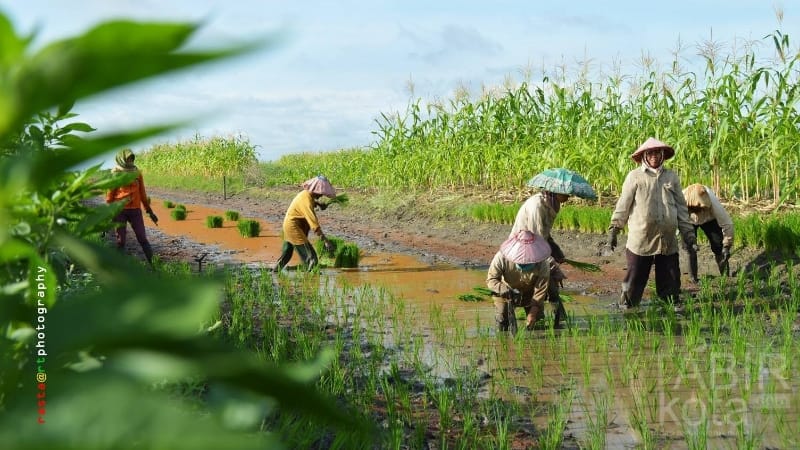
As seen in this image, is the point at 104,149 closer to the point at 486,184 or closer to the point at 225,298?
the point at 225,298

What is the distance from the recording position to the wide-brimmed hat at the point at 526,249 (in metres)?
5.68

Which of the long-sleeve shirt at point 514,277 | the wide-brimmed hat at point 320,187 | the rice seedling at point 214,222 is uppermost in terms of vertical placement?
the wide-brimmed hat at point 320,187

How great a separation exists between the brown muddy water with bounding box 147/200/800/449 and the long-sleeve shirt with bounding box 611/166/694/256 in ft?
2.27

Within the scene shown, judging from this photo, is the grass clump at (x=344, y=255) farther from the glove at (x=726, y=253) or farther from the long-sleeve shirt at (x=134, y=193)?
Result: the glove at (x=726, y=253)

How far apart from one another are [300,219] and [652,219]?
400cm

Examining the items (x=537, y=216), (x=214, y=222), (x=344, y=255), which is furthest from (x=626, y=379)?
(x=214, y=222)

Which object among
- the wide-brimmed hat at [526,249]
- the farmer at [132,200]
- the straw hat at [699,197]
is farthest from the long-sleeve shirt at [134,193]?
the straw hat at [699,197]

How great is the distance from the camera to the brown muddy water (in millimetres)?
3773

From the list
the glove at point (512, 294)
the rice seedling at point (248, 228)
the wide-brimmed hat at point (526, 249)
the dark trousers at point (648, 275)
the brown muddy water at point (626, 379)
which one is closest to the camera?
the brown muddy water at point (626, 379)

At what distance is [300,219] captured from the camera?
887 cm

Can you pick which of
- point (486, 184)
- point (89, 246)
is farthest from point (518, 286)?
point (486, 184)

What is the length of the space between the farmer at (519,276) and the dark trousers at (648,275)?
1.22 m

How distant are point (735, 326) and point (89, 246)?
5612 millimetres

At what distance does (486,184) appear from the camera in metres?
15.1
